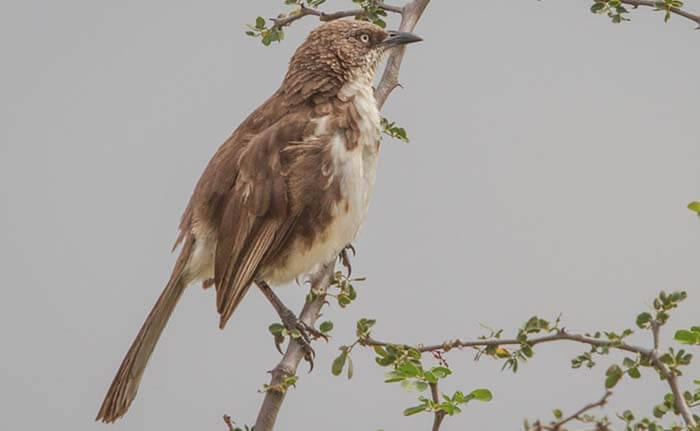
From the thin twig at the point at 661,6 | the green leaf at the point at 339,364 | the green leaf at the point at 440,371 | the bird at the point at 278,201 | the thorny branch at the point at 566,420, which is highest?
the thin twig at the point at 661,6

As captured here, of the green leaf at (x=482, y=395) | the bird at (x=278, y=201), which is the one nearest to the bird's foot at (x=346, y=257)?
the bird at (x=278, y=201)

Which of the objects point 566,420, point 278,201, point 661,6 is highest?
point 661,6

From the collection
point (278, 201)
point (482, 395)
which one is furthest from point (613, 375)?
point (278, 201)

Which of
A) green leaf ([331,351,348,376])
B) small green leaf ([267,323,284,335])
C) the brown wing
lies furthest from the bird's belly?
green leaf ([331,351,348,376])

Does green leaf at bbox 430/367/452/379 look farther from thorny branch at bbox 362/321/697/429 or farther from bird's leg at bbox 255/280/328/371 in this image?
bird's leg at bbox 255/280/328/371

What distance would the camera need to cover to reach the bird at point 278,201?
4.86 m

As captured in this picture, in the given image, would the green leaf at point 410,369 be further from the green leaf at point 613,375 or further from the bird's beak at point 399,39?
the bird's beak at point 399,39

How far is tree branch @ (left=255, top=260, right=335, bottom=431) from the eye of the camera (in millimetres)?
3979

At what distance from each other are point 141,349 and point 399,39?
1.98 metres

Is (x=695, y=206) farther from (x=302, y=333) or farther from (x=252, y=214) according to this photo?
(x=252, y=214)

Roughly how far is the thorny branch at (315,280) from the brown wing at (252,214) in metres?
0.28

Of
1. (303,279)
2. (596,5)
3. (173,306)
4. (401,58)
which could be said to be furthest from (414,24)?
(173,306)

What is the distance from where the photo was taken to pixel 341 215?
4.95 meters

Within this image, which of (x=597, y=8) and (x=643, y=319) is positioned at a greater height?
(x=597, y=8)
